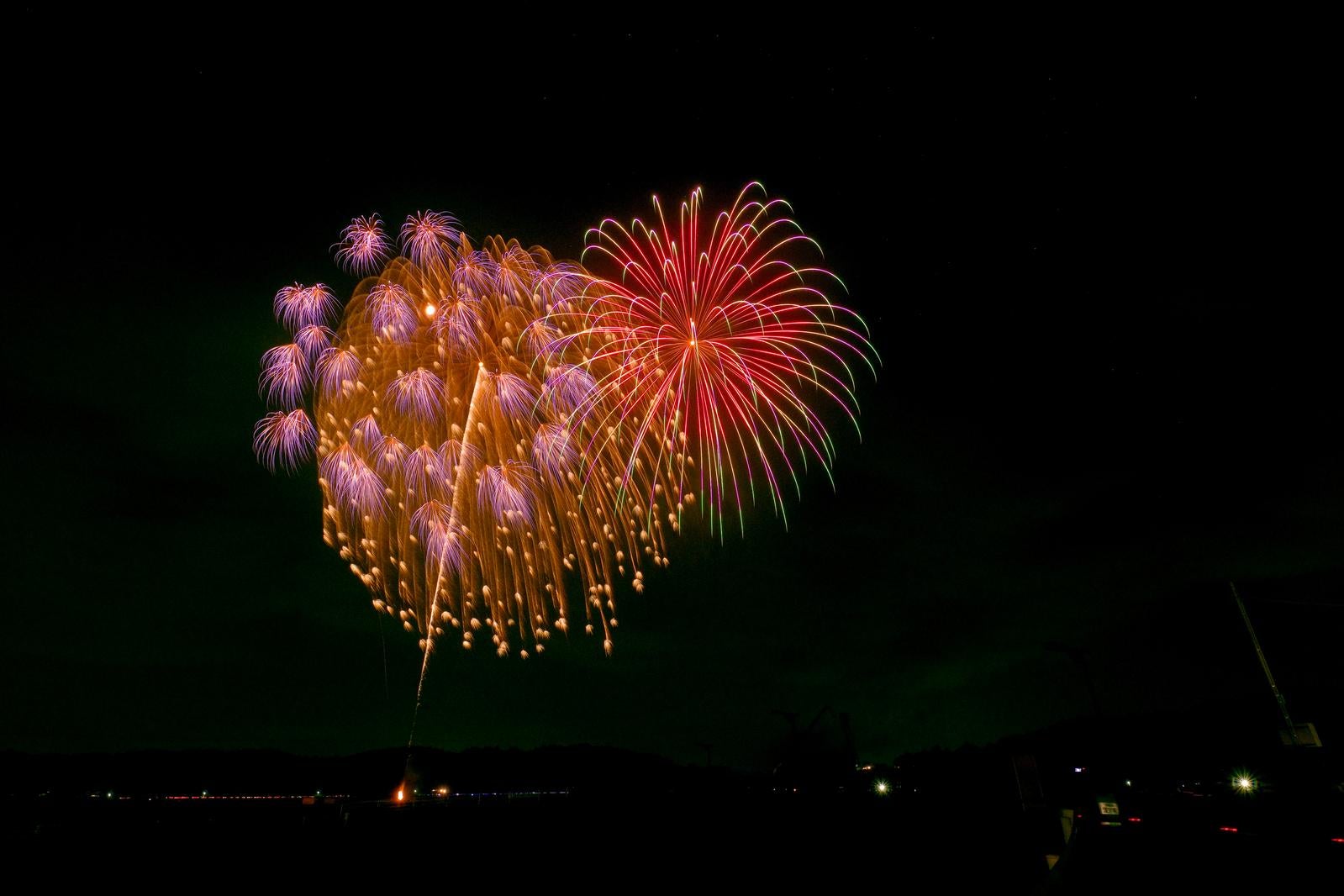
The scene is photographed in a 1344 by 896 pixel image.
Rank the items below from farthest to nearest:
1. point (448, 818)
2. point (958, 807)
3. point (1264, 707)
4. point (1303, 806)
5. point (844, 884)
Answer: point (1264, 707), point (958, 807), point (448, 818), point (844, 884), point (1303, 806)

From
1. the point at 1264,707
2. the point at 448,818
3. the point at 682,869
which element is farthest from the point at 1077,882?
the point at 1264,707

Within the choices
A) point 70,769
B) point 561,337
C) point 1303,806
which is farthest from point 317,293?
point 70,769

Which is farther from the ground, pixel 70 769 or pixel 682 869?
pixel 70 769

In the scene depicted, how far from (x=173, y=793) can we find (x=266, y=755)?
Answer: 4495 centimetres

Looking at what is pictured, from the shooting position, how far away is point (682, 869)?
18.9 meters

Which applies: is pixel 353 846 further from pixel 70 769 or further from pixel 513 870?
pixel 70 769

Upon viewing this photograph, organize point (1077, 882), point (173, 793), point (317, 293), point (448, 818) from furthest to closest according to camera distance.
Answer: point (173, 793), point (448, 818), point (317, 293), point (1077, 882)

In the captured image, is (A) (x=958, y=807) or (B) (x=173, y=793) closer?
(A) (x=958, y=807)

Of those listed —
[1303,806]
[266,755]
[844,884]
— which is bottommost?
[844,884]

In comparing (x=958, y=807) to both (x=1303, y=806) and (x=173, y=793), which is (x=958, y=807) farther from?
(x=173, y=793)

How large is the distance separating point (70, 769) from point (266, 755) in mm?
29424

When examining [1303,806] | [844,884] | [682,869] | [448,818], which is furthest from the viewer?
[448,818]

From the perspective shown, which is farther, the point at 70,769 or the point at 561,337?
the point at 70,769

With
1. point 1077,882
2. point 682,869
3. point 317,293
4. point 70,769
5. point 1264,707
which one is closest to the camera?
point 1077,882
